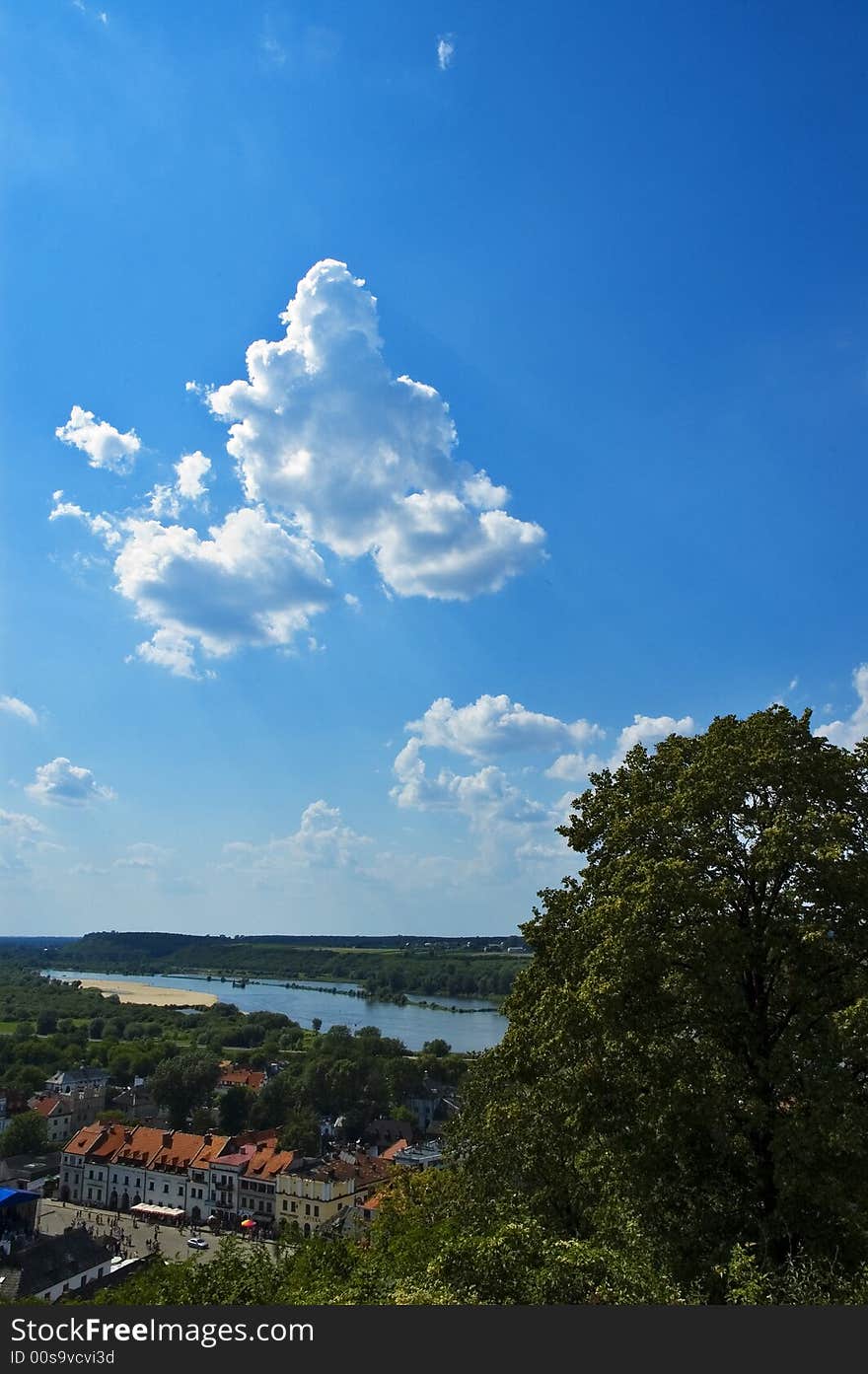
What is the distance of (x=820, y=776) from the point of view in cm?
1546

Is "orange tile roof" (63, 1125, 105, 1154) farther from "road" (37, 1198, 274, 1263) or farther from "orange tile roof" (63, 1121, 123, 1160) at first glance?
"road" (37, 1198, 274, 1263)

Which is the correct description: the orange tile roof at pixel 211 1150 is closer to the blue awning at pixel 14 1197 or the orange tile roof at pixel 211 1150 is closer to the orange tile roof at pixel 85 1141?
the orange tile roof at pixel 85 1141

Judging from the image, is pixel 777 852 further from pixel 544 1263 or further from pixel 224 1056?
pixel 224 1056

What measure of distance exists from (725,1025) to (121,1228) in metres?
55.1

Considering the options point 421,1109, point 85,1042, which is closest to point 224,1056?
point 85,1042

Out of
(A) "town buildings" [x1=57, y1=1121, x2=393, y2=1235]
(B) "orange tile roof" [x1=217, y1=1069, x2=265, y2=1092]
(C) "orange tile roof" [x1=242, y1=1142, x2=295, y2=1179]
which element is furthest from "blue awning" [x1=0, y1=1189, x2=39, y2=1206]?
(B) "orange tile roof" [x1=217, y1=1069, x2=265, y2=1092]

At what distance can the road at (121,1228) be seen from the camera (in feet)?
167

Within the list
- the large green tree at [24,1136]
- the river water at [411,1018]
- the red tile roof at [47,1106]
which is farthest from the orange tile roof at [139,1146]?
the river water at [411,1018]

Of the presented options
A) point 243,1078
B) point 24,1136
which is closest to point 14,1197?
point 24,1136

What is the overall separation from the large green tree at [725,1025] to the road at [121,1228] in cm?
4196

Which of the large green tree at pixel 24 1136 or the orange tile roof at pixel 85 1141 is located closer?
the orange tile roof at pixel 85 1141

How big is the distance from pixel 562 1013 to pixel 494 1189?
7251mm

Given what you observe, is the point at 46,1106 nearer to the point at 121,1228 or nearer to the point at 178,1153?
the point at 178,1153

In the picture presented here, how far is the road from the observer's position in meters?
51.0
